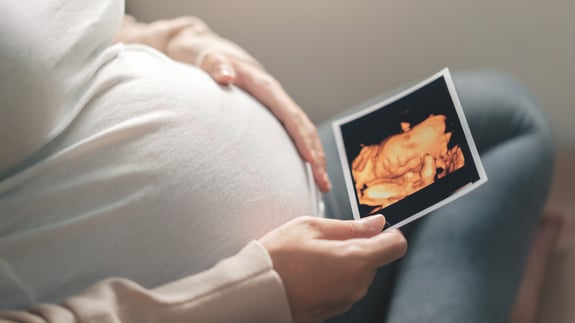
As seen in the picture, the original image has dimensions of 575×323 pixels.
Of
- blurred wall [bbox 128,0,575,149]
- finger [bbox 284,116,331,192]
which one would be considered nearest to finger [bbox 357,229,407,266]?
finger [bbox 284,116,331,192]

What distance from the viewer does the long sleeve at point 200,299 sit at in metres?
0.57

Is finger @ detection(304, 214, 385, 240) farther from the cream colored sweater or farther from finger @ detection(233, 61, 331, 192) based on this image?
finger @ detection(233, 61, 331, 192)

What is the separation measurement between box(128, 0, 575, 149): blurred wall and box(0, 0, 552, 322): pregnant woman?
1.63 ft

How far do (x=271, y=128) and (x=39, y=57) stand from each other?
318mm

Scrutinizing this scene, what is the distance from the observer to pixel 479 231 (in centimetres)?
83

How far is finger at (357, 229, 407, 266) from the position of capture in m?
0.61

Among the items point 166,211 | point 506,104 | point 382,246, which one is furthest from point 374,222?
point 506,104

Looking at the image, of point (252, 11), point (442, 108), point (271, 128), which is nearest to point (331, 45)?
point (252, 11)

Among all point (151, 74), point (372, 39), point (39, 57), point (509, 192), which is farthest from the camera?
point (372, 39)

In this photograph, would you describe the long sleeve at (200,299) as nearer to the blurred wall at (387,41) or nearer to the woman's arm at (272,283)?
the woman's arm at (272,283)

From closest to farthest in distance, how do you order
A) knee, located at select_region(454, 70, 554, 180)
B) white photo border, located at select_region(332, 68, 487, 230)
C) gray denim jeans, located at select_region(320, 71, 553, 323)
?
white photo border, located at select_region(332, 68, 487, 230)
gray denim jeans, located at select_region(320, 71, 553, 323)
knee, located at select_region(454, 70, 554, 180)

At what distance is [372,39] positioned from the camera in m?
1.25

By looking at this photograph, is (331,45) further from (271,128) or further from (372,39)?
(271,128)

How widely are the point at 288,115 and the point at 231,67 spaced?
0.12 metres
